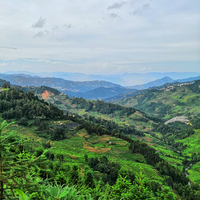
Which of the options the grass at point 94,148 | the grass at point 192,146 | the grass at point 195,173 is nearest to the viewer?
the grass at point 94,148

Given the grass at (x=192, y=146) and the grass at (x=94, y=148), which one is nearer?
the grass at (x=94, y=148)

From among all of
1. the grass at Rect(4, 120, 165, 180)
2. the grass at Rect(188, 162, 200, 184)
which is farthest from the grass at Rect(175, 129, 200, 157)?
the grass at Rect(4, 120, 165, 180)

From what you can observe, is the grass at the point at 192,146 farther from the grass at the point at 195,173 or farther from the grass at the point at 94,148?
the grass at the point at 94,148

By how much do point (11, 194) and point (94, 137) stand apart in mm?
130787

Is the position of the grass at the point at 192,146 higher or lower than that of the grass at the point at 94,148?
lower

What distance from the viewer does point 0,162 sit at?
5676 mm

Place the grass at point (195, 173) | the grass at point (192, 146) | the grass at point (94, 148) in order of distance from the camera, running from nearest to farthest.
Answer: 1. the grass at point (94, 148)
2. the grass at point (195, 173)
3. the grass at point (192, 146)

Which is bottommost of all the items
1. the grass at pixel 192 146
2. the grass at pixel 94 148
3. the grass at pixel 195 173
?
the grass at pixel 195 173

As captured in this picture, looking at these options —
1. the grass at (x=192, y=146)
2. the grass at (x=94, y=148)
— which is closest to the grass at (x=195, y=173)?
the grass at (x=192, y=146)

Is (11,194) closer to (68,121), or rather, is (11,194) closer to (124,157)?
(124,157)

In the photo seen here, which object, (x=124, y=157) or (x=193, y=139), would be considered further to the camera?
(x=193, y=139)

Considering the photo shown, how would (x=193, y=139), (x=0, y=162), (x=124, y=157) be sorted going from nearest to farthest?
(x=0, y=162) → (x=124, y=157) → (x=193, y=139)

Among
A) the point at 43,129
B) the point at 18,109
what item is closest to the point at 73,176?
A: the point at 43,129

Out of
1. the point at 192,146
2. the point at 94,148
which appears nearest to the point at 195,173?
the point at 192,146
